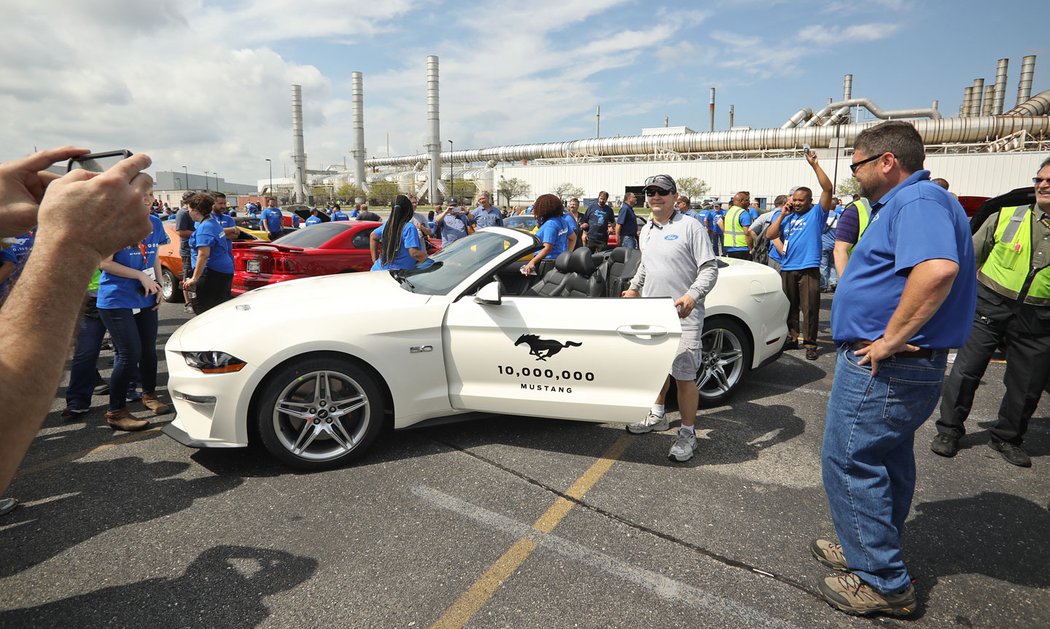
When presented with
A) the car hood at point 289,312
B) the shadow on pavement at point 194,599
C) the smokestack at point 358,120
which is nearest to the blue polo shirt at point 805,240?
the car hood at point 289,312

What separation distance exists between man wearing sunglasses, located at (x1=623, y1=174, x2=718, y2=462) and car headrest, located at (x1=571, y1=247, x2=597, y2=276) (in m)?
0.69

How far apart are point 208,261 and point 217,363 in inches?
103

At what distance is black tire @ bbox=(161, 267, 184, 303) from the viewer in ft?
29.9

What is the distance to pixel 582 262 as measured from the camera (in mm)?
4328

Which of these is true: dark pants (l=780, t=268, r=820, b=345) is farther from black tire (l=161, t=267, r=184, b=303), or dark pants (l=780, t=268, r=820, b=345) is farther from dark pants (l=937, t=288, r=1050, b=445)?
black tire (l=161, t=267, r=184, b=303)

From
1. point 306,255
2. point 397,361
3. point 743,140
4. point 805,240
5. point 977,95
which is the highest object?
point 977,95

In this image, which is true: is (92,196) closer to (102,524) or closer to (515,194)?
(102,524)

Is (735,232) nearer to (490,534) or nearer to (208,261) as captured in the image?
(208,261)

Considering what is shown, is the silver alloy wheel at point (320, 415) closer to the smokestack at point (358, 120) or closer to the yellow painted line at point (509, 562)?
the yellow painted line at point (509, 562)

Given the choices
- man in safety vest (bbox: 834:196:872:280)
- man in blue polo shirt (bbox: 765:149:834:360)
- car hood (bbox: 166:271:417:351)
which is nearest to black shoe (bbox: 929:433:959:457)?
man in safety vest (bbox: 834:196:872:280)

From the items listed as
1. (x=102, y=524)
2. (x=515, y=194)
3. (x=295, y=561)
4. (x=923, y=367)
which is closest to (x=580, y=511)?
(x=295, y=561)

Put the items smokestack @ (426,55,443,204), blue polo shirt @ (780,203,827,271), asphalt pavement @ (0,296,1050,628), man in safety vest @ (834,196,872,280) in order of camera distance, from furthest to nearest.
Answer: smokestack @ (426,55,443,204) → blue polo shirt @ (780,203,827,271) → man in safety vest @ (834,196,872,280) → asphalt pavement @ (0,296,1050,628)

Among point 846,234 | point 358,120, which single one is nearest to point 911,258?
point 846,234

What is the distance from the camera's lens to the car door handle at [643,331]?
3.37 metres
